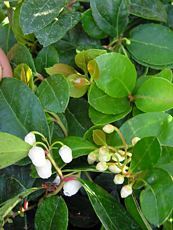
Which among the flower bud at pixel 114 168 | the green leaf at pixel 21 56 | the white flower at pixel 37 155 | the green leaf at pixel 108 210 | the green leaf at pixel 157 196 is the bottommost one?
the green leaf at pixel 108 210

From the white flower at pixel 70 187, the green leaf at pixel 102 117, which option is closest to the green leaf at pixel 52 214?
the white flower at pixel 70 187

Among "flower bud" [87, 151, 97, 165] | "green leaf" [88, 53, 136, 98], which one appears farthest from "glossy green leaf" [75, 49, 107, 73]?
"flower bud" [87, 151, 97, 165]

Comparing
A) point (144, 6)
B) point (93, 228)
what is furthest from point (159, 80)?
point (93, 228)

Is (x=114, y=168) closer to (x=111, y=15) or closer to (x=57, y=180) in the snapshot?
(x=57, y=180)

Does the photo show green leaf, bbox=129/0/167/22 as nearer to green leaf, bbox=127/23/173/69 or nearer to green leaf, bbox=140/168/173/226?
green leaf, bbox=127/23/173/69

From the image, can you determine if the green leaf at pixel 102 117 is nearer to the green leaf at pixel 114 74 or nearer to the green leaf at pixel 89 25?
the green leaf at pixel 114 74

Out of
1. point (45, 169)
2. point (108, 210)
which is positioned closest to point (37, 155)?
point (45, 169)
